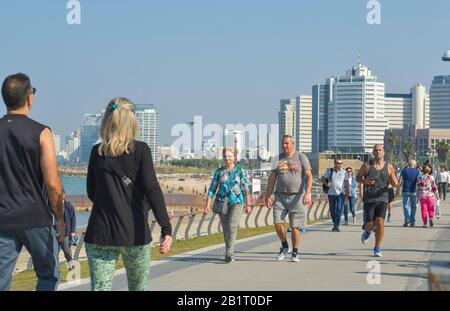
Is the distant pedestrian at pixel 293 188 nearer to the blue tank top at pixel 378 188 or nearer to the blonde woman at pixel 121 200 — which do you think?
the blue tank top at pixel 378 188

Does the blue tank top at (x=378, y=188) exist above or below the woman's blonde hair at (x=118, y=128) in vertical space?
below

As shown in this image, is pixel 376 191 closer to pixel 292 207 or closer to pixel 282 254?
pixel 292 207

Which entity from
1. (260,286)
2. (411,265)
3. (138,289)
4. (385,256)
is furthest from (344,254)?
Result: (138,289)

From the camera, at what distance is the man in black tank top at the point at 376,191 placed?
14391 millimetres

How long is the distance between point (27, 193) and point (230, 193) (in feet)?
21.6

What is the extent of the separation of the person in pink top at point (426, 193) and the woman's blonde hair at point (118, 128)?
16.5m

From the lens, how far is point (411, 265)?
13.0m

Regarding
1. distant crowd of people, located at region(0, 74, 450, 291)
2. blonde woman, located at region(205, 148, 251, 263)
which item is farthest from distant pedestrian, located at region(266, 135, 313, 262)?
distant crowd of people, located at region(0, 74, 450, 291)

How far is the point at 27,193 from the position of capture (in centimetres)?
692

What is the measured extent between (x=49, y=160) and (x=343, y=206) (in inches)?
678

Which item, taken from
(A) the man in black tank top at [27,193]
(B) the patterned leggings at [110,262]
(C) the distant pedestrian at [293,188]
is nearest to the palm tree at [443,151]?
(C) the distant pedestrian at [293,188]

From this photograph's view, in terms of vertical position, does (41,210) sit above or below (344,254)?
above
